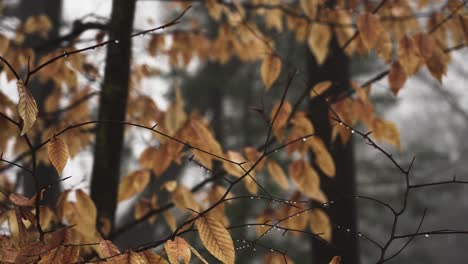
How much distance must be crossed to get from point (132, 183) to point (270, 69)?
69 centimetres

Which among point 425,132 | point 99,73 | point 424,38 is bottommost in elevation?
point 99,73

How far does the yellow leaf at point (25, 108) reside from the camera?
35.2 inches

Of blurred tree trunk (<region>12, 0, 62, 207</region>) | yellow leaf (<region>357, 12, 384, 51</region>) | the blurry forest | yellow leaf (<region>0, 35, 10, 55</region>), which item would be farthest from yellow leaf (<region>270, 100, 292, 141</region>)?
blurred tree trunk (<region>12, 0, 62, 207</region>)

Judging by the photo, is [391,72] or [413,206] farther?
[413,206]

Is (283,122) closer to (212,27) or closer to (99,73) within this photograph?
(99,73)

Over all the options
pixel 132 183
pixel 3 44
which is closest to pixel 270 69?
pixel 132 183

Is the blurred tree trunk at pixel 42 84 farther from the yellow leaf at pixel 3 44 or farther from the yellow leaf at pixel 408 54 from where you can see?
the yellow leaf at pixel 408 54

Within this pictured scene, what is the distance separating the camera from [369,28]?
1.56 meters

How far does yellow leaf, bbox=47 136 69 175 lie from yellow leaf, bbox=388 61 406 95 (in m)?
1.16

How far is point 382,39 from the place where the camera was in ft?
5.46

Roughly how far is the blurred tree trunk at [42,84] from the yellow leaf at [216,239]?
90.5 inches

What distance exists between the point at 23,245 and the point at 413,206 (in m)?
7.27

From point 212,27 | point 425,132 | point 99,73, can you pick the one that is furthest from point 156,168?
point 425,132

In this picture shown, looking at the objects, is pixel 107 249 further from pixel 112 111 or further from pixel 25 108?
pixel 112 111
